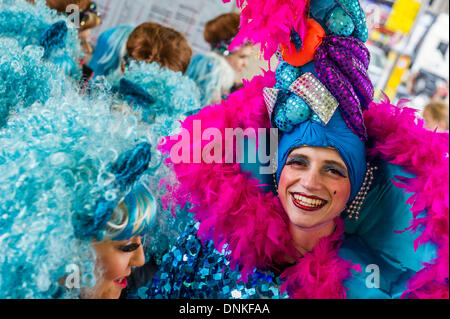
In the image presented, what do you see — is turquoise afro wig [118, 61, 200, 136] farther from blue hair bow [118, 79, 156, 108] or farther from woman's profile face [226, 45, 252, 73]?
woman's profile face [226, 45, 252, 73]

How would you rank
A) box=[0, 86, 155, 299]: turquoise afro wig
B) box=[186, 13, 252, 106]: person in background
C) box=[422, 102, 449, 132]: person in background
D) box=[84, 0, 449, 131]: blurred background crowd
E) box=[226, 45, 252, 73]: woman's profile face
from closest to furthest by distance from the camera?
box=[0, 86, 155, 299]: turquoise afro wig
box=[186, 13, 252, 106]: person in background
box=[226, 45, 252, 73]: woman's profile face
box=[422, 102, 449, 132]: person in background
box=[84, 0, 449, 131]: blurred background crowd

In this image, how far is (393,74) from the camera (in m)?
4.73

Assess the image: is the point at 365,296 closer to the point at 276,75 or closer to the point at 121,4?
the point at 276,75

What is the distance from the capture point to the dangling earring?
1.43 metres

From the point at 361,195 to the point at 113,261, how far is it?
84 cm

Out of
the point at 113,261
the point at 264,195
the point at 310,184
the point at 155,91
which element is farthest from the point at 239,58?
the point at 113,261

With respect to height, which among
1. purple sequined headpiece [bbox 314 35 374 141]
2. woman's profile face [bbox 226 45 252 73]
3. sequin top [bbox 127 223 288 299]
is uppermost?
purple sequined headpiece [bbox 314 35 374 141]

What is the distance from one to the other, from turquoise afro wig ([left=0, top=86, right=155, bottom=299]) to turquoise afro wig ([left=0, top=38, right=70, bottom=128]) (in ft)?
1.61

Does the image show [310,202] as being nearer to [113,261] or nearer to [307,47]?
[307,47]

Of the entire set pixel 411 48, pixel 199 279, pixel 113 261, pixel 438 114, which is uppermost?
pixel 411 48

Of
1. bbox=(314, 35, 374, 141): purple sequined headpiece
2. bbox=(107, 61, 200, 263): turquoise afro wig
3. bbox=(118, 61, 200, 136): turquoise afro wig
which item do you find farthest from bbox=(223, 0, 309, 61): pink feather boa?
bbox=(118, 61, 200, 136): turquoise afro wig

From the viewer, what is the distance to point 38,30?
1.84 meters

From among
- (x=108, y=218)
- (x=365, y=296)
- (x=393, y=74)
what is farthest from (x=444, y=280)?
(x=393, y=74)

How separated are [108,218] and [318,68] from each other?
78 centimetres
